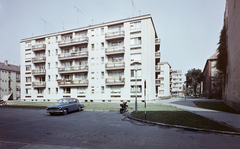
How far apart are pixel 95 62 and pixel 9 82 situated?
128ft

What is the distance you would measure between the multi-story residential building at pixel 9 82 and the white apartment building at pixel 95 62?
15.2m

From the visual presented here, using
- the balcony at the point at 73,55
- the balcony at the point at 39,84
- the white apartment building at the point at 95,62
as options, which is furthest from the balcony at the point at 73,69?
the balcony at the point at 39,84

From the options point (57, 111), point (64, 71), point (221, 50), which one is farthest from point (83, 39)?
point (221, 50)

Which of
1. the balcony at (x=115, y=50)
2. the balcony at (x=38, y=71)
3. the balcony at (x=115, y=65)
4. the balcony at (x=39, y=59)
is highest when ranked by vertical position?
the balcony at (x=115, y=50)

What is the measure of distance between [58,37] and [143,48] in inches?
856

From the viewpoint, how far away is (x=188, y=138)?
6.24 metres

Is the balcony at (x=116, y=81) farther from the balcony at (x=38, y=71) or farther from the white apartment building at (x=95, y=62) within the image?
the balcony at (x=38, y=71)

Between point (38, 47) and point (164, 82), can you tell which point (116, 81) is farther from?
point (164, 82)

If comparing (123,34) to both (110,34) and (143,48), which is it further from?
(143,48)

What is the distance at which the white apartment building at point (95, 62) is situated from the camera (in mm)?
27172

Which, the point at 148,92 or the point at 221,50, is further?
the point at 148,92

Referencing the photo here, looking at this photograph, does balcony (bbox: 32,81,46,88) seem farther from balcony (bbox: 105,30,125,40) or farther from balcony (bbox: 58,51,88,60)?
balcony (bbox: 105,30,125,40)

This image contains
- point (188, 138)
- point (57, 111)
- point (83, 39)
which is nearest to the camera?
point (188, 138)

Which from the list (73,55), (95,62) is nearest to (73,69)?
(73,55)
